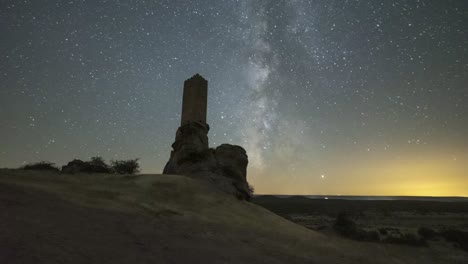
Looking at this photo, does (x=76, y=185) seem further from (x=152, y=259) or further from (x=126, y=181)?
(x=152, y=259)

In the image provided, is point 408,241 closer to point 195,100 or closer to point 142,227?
point 195,100

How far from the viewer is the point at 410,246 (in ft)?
63.4

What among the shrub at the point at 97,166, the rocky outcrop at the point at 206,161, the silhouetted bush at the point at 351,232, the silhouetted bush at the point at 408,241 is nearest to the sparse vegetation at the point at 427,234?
the silhouetted bush at the point at 408,241

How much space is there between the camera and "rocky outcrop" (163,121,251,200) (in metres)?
18.9

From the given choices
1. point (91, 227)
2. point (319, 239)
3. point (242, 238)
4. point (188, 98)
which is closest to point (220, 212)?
point (242, 238)

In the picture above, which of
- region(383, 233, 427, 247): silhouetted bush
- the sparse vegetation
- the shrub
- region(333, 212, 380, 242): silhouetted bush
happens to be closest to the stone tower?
the shrub

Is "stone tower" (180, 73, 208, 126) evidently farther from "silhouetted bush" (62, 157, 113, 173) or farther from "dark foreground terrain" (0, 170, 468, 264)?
"dark foreground terrain" (0, 170, 468, 264)

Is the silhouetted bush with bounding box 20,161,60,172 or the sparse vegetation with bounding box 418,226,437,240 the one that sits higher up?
the silhouetted bush with bounding box 20,161,60,172

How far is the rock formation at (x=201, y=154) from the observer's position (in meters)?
19.1

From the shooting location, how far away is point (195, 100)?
2423 centimetres

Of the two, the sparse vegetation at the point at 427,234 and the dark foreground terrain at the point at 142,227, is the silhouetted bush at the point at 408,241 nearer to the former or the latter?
the sparse vegetation at the point at 427,234

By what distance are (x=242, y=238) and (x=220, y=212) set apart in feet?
10.6

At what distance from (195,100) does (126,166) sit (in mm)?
8421

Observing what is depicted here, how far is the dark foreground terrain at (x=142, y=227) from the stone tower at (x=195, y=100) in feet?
28.8
